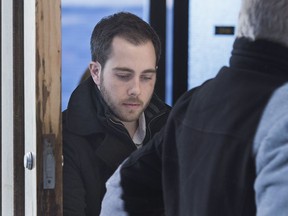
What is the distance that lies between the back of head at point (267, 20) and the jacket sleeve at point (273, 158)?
0.41 feet

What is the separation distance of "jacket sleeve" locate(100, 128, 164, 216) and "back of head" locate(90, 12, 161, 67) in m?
0.65

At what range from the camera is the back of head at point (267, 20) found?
59.9 inches

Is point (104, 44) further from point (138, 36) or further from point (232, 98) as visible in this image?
point (232, 98)

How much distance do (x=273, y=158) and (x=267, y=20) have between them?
304mm

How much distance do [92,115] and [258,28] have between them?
95cm

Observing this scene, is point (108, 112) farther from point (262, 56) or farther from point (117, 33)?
point (262, 56)

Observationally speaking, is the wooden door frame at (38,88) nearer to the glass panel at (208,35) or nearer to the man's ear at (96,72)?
the man's ear at (96,72)

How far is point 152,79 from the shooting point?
2439mm

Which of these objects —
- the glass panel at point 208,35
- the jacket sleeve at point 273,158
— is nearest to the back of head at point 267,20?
the jacket sleeve at point 273,158

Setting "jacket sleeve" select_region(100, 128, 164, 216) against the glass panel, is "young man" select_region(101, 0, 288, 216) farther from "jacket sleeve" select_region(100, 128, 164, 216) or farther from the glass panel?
the glass panel

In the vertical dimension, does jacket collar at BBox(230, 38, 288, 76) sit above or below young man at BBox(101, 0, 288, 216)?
above

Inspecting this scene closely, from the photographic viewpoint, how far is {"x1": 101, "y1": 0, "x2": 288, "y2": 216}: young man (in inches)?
56.2

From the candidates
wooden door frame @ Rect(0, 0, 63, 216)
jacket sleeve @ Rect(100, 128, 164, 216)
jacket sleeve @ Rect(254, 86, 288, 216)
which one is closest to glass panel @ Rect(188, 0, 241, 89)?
wooden door frame @ Rect(0, 0, 63, 216)

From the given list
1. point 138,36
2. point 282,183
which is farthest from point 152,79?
point 282,183
